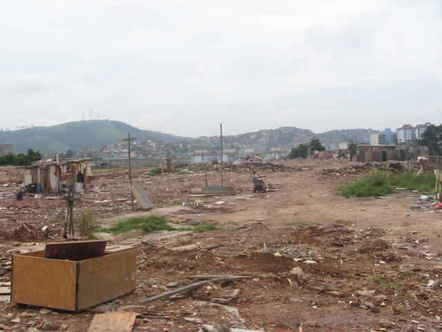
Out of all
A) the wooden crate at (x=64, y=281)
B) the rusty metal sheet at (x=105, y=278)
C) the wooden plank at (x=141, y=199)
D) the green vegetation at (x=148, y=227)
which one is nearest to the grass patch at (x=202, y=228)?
the green vegetation at (x=148, y=227)

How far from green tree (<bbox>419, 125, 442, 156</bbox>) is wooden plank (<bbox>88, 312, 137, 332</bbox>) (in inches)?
1969

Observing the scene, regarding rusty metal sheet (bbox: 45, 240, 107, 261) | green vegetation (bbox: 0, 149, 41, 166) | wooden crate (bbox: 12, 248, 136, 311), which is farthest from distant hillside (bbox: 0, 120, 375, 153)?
wooden crate (bbox: 12, 248, 136, 311)

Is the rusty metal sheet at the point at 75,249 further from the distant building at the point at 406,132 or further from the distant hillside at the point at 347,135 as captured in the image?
the distant hillside at the point at 347,135

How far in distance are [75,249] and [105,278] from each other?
1.69ft

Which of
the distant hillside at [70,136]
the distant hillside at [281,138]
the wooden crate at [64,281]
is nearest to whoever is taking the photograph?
the wooden crate at [64,281]

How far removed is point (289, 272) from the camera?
5.92 m

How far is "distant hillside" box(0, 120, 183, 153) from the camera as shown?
123m

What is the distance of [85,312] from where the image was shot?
4.09m

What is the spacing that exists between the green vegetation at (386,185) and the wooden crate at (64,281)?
13174mm

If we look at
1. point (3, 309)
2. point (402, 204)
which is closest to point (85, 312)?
point (3, 309)

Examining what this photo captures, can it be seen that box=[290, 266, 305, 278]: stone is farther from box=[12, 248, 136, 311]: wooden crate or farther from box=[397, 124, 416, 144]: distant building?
box=[397, 124, 416, 144]: distant building

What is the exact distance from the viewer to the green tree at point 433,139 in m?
49.2

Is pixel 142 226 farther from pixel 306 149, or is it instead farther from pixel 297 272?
pixel 306 149

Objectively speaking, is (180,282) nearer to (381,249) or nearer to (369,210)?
(381,249)
